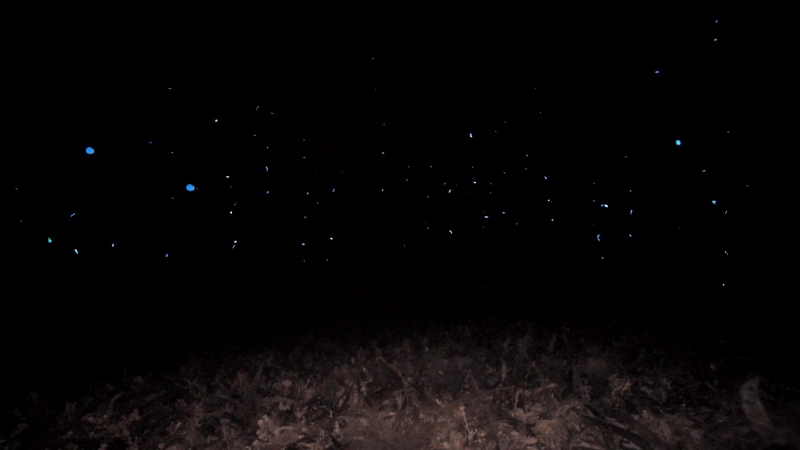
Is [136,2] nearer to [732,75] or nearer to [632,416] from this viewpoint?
[632,416]

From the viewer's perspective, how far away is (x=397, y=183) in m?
3.17

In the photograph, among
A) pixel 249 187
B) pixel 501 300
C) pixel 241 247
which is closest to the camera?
pixel 501 300

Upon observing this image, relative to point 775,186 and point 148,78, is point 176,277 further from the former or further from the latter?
point 775,186

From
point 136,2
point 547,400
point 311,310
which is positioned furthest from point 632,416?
point 136,2

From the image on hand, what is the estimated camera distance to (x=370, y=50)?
2346mm

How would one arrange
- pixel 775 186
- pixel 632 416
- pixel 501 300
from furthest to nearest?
pixel 775 186 → pixel 501 300 → pixel 632 416

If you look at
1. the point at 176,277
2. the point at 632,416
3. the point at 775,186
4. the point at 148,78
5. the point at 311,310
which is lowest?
the point at 632,416

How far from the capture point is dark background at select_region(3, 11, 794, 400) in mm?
2326

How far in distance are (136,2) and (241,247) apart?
1826mm

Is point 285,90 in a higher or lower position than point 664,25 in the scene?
lower

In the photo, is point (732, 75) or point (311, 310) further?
point (311, 310)

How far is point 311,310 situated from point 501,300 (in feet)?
4.16

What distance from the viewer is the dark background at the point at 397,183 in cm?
233

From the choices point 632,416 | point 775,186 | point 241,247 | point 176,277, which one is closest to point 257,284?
point 241,247
